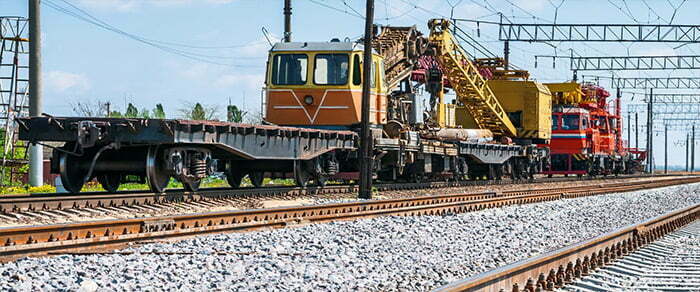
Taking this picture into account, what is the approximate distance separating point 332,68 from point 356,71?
53 centimetres

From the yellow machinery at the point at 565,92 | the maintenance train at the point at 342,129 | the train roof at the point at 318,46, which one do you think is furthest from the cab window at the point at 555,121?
the train roof at the point at 318,46

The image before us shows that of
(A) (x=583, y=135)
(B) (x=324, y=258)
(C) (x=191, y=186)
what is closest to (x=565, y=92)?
(A) (x=583, y=135)

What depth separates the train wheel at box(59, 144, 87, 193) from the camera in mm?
15117

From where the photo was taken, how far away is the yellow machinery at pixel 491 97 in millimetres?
28656

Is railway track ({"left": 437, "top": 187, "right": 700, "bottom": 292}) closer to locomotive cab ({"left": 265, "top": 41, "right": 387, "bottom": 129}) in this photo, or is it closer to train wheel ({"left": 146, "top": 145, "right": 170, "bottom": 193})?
train wheel ({"left": 146, "top": 145, "right": 170, "bottom": 193})

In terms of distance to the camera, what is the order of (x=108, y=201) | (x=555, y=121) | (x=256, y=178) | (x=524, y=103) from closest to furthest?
(x=108, y=201)
(x=256, y=178)
(x=524, y=103)
(x=555, y=121)

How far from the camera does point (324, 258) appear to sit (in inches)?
348

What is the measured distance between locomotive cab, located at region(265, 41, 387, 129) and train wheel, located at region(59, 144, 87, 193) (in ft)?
19.8

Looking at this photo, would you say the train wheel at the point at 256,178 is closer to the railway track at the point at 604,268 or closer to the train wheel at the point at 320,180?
the train wheel at the point at 320,180

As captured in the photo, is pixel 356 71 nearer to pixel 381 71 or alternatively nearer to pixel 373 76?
pixel 373 76

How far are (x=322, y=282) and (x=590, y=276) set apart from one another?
279 centimetres

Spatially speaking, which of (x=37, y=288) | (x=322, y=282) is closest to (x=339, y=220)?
(x=322, y=282)

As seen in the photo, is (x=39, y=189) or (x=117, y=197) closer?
(x=117, y=197)

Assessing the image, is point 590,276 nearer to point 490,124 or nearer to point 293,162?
point 293,162
